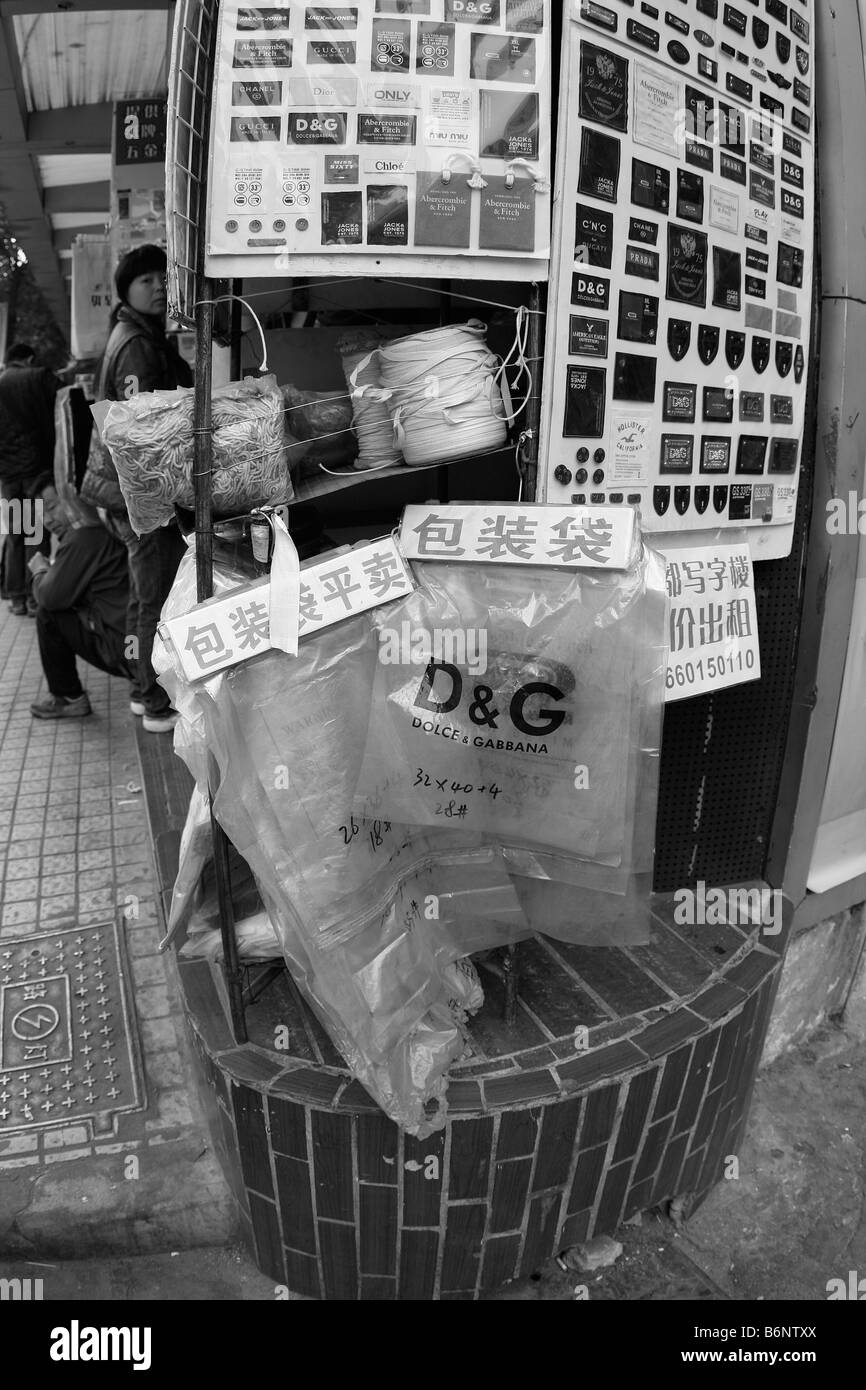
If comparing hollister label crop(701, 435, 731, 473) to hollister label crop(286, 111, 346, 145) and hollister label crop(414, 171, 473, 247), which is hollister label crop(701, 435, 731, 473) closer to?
hollister label crop(414, 171, 473, 247)

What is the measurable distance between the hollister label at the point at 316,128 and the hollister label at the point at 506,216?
1.10 ft

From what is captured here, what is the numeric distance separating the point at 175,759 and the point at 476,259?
3.25 metres

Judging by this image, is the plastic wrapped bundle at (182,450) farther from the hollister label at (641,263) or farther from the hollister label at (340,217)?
the hollister label at (641,263)

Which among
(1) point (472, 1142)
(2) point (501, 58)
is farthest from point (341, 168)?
(1) point (472, 1142)

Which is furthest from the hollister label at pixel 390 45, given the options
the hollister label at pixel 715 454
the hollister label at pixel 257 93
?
the hollister label at pixel 715 454

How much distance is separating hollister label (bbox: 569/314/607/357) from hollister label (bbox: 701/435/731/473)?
49cm

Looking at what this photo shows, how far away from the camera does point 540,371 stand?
7.63 ft

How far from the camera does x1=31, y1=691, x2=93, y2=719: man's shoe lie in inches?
225

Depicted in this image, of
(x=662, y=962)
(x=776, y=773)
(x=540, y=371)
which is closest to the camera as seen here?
(x=540, y=371)

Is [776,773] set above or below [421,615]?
below

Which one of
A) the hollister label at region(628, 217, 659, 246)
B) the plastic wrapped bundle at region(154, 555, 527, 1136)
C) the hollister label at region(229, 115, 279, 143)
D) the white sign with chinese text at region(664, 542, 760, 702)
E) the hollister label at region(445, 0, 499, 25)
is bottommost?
the plastic wrapped bundle at region(154, 555, 527, 1136)

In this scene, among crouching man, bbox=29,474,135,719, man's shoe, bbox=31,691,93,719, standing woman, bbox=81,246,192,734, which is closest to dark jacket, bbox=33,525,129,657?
crouching man, bbox=29,474,135,719

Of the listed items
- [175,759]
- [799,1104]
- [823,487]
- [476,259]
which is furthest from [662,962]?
[175,759]
